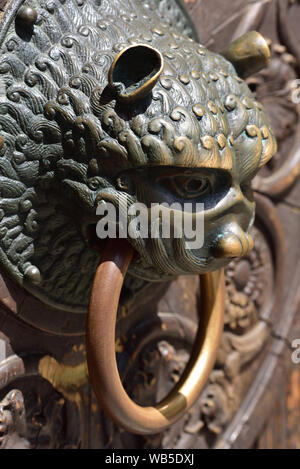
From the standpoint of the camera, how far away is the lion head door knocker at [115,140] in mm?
499

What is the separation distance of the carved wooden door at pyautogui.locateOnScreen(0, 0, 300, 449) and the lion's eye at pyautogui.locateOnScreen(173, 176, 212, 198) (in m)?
0.20

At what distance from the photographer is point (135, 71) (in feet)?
1.65

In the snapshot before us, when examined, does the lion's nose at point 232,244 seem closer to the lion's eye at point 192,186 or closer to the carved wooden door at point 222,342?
the lion's eye at point 192,186

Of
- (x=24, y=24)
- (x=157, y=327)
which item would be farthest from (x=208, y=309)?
(x=24, y=24)

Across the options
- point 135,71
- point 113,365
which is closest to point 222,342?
point 113,365

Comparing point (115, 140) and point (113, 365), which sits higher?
point (115, 140)

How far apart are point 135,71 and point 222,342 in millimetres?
475

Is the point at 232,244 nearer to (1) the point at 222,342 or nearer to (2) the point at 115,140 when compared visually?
(2) the point at 115,140

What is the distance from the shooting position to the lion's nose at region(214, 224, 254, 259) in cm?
52

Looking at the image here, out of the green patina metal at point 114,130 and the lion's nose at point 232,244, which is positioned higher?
the green patina metal at point 114,130

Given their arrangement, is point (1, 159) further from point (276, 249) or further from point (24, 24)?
point (276, 249)

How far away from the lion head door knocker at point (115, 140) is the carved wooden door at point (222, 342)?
6 cm

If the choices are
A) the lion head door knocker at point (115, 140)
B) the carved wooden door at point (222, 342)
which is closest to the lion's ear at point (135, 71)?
the lion head door knocker at point (115, 140)

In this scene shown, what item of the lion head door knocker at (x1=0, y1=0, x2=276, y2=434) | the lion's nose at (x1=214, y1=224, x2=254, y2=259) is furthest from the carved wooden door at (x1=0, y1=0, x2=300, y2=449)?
the lion's nose at (x1=214, y1=224, x2=254, y2=259)
